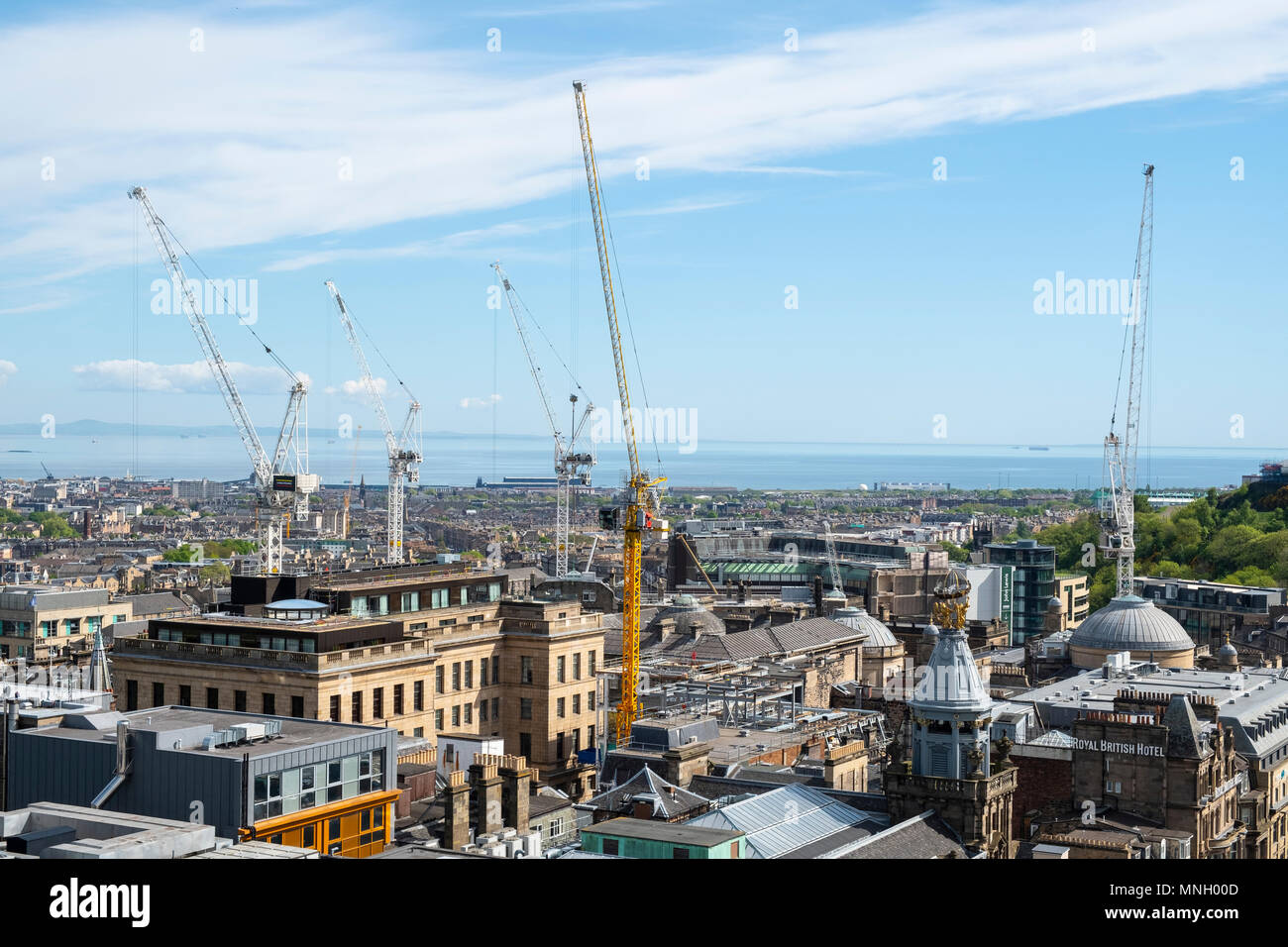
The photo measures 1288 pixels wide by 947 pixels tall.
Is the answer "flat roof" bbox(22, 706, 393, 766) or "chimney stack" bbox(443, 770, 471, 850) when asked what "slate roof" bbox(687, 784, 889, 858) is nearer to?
"chimney stack" bbox(443, 770, 471, 850)

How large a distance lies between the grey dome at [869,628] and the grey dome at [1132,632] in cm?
1459

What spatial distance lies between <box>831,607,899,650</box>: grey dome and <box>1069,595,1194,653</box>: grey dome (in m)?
14.6

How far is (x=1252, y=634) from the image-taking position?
111062 millimetres

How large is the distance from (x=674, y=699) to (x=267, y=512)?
85.0m

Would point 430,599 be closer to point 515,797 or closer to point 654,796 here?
point 654,796

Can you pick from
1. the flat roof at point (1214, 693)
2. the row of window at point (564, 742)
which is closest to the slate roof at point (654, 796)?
the flat roof at point (1214, 693)

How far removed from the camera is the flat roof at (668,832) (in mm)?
32875

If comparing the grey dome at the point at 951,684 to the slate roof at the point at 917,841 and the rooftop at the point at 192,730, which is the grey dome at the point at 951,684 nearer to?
the slate roof at the point at 917,841

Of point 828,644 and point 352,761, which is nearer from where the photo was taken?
point 352,761

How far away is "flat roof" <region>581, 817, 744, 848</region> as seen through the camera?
3288 centimetres

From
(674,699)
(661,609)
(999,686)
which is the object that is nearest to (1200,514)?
(661,609)

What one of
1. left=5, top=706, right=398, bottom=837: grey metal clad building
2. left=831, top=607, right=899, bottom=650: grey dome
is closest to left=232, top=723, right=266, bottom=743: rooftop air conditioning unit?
left=5, top=706, right=398, bottom=837: grey metal clad building
